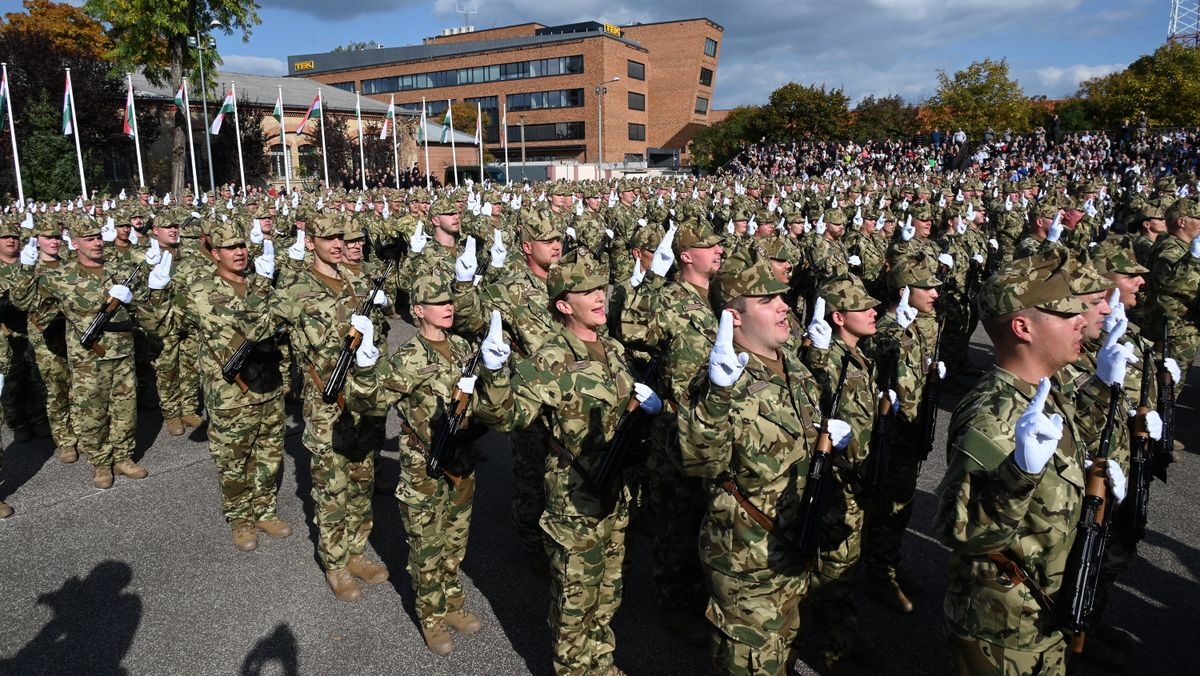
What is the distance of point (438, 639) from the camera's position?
4.21 meters

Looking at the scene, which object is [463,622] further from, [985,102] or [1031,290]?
[985,102]

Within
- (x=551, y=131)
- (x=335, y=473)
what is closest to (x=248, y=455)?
(x=335, y=473)

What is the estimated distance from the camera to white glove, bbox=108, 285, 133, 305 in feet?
20.0

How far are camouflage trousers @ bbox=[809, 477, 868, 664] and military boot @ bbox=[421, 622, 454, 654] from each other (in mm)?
2159

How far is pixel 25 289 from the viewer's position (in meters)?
6.85

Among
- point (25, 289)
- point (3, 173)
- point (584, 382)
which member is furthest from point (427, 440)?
point (3, 173)

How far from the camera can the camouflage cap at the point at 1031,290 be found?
8.55ft

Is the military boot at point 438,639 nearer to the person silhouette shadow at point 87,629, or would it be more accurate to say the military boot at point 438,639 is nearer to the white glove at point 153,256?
the person silhouette shadow at point 87,629

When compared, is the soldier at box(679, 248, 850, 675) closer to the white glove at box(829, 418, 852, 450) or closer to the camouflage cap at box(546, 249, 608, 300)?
the white glove at box(829, 418, 852, 450)

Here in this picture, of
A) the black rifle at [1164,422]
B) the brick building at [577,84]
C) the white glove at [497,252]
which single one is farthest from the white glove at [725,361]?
the brick building at [577,84]

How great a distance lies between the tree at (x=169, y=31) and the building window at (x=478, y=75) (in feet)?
124

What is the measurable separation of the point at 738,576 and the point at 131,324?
630 centimetres

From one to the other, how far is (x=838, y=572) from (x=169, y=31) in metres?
33.9

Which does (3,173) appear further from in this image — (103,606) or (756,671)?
(756,671)
